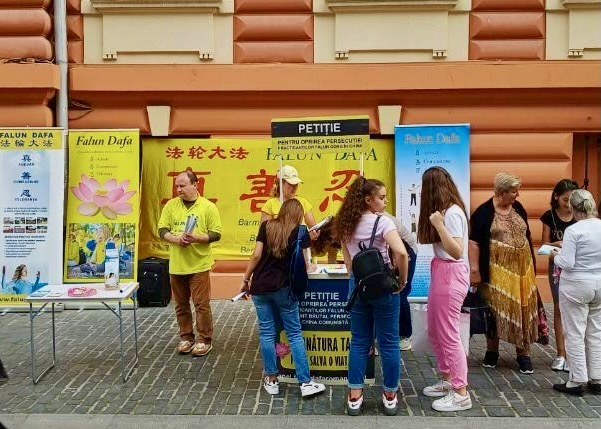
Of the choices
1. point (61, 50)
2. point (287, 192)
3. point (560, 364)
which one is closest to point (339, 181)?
point (287, 192)

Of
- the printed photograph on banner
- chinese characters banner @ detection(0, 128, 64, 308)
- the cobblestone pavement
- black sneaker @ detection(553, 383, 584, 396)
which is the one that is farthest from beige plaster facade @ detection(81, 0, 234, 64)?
black sneaker @ detection(553, 383, 584, 396)

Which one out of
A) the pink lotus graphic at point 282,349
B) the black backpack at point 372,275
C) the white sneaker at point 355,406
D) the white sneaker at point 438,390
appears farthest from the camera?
the pink lotus graphic at point 282,349

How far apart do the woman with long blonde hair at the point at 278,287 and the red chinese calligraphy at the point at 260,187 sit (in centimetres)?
340

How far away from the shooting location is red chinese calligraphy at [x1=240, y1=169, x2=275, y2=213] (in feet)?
27.1

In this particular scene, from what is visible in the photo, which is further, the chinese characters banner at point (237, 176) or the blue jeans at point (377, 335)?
the chinese characters banner at point (237, 176)

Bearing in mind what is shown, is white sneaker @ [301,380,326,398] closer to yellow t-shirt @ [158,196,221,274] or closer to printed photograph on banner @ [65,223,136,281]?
yellow t-shirt @ [158,196,221,274]

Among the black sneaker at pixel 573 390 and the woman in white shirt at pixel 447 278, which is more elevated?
the woman in white shirt at pixel 447 278

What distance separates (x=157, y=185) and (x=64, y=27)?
7.24 ft

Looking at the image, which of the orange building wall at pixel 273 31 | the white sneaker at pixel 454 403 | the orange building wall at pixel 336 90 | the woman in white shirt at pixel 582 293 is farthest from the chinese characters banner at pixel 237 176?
the white sneaker at pixel 454 403

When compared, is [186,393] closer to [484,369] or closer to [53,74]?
[484,369]

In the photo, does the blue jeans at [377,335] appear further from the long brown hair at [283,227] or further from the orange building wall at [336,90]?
the orange building wall at [336,90]

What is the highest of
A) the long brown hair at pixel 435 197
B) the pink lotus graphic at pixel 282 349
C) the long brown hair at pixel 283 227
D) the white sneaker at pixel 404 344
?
the long brown hair at pixel 435 197

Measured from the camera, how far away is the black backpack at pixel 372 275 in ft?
13.9

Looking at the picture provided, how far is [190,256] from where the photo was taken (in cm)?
593
